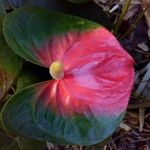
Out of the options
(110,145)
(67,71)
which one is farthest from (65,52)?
(110,145)

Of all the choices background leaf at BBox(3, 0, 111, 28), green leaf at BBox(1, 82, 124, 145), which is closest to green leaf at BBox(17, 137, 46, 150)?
green leaf at BBox(1, 82, 124, 145)

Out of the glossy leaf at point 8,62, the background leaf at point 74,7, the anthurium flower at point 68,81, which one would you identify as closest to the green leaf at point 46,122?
the anthurium flower at point 68,81

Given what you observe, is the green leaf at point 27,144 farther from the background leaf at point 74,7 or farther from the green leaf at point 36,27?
the background leaf at point 74,7

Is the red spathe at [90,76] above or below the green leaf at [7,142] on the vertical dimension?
above

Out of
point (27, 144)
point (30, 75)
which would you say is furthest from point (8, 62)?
point (27, 144)

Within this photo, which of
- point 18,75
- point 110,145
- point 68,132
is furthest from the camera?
point 110,145

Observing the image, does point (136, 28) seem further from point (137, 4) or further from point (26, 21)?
point (26, 21)
